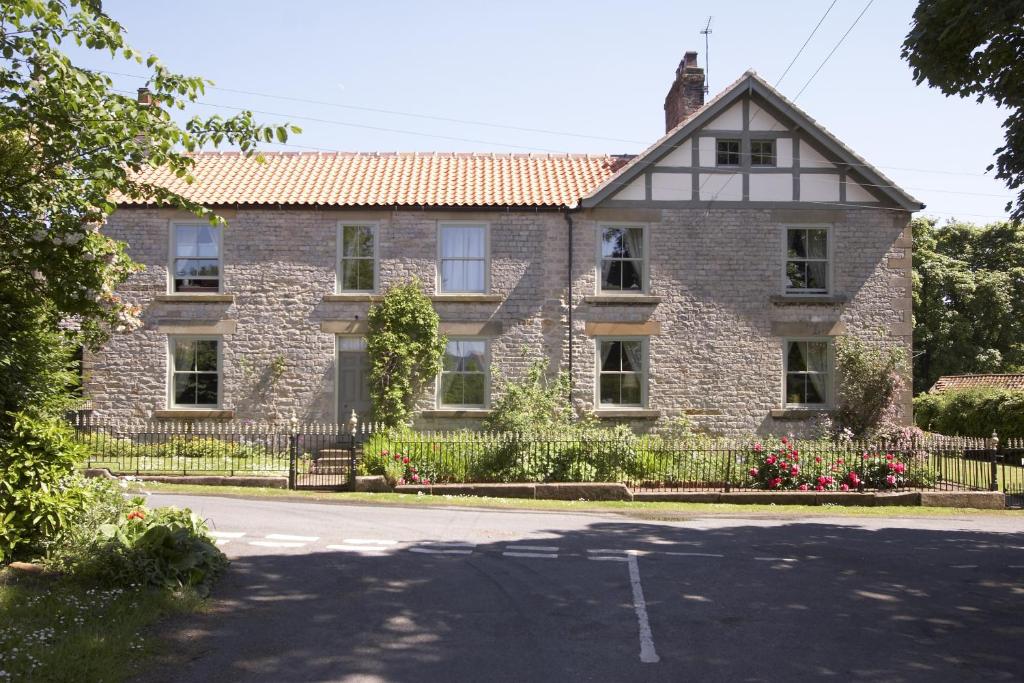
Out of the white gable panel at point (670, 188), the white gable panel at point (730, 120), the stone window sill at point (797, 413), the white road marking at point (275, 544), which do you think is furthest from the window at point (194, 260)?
the stone window sill at point (797, 413)

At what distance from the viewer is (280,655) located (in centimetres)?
657

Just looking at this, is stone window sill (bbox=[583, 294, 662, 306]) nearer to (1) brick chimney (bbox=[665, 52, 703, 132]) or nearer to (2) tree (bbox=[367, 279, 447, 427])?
(2) tree (bbox=[367, 279, 447, 427])

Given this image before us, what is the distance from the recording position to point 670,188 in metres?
21.8

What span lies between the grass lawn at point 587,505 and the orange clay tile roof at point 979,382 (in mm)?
19918

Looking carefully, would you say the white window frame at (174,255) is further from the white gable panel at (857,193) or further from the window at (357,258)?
the white gable panel at (857,193)

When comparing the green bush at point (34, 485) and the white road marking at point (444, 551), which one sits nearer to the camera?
the green bush at point (34, 485)

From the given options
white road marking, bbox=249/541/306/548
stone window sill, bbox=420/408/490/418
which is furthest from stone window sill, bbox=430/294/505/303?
white road marking, bbox=249/541/306/548

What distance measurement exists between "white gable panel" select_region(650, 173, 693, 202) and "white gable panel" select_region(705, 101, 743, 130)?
1.47 metres

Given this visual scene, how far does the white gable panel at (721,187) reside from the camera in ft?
71.4

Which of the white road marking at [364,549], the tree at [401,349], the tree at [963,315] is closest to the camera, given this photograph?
the white road marking at [364,549]

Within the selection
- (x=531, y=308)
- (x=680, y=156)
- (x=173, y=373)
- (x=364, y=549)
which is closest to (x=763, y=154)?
(x=680, y=156)

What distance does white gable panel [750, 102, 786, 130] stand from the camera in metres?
21.6

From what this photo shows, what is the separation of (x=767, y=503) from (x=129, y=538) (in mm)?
12394

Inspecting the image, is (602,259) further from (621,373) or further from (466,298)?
(466,298)
